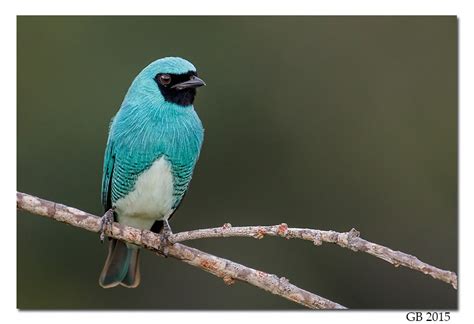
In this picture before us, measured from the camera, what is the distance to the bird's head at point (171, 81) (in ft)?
15.6

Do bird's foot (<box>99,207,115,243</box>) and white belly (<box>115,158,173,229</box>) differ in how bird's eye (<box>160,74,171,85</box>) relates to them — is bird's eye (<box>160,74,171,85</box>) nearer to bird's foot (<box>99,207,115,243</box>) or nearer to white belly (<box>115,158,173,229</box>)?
white belly (<box>115,158,173,229</box>)

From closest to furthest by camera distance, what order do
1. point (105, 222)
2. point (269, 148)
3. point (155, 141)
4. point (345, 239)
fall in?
point (345, 239)
point (105, 222)
point (155, 141)
point (269, 148)

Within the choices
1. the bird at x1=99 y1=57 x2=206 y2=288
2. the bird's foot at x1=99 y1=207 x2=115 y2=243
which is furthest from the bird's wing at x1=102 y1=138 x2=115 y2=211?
the bird's foot at x1=99 y1=207 x2=115 y2=243

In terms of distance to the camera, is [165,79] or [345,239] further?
[165,79]

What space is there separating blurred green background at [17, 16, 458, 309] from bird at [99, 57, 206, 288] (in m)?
0.72

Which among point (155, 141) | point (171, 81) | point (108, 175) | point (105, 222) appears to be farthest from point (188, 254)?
point (171, 81)

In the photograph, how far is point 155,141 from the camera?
4.75m

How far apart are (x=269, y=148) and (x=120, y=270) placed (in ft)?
4.83

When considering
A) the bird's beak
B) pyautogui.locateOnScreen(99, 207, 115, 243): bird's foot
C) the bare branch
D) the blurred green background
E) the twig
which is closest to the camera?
the bare branch

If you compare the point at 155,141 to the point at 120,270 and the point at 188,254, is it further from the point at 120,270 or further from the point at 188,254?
the point at 120,270

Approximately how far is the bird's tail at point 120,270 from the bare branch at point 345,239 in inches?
42.5

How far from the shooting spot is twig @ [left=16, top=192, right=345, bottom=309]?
405cm

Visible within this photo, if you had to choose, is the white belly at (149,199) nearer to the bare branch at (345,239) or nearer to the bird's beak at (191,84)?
the bird's beak at (191,84)
